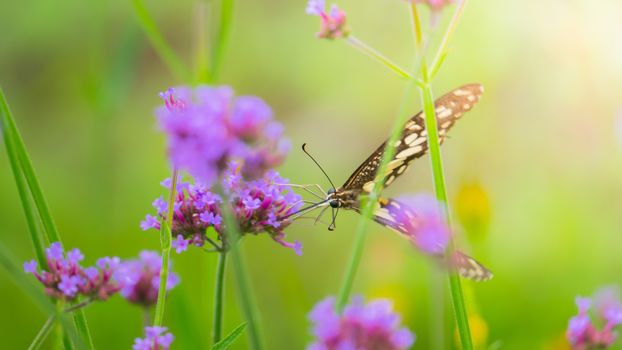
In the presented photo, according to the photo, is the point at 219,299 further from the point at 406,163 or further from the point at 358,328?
the point at 406,163

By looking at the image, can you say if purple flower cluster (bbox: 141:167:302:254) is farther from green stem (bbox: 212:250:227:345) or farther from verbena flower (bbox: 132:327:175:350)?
verbena flower (bbox: 132:327:175:350)

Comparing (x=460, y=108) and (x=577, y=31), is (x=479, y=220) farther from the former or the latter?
(x=577, y=31)

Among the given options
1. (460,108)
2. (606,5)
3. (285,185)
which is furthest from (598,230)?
(285,185)

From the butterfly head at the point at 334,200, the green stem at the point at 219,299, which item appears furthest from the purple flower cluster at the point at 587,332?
the butterfly head at the point at 334,200

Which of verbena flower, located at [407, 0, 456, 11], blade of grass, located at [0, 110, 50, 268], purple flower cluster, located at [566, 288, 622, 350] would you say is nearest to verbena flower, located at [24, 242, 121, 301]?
blade of grass, located at [0, 110, 50, 268]

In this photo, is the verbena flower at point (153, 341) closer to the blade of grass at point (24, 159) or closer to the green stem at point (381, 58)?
the blade of grass at point (24, 159)

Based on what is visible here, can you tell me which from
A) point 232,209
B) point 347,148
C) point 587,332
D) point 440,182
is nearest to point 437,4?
point 440,182
